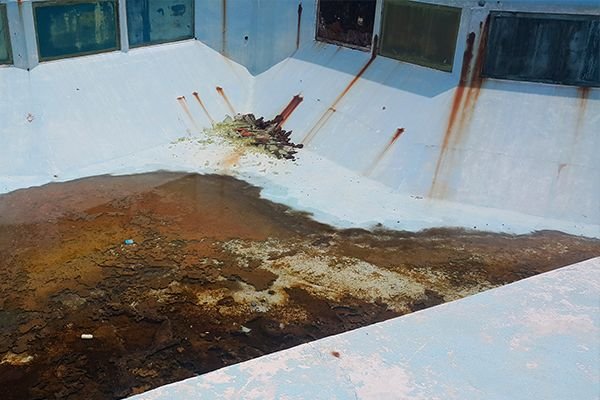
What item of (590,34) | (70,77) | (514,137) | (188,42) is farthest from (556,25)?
(70,77)

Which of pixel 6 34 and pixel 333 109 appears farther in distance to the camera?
pixel 333 109

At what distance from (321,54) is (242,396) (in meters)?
8.38

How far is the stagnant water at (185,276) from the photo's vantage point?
5.19 m

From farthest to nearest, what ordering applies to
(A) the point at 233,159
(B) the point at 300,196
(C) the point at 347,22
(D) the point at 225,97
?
1. (D) the point at 225,97
2. (C) the point at 347,22
3. (A) the point at 233,159
4. (B) the point at 300,196

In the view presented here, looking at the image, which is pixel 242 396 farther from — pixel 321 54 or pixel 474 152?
pixel 321 54

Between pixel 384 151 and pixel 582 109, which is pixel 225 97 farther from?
pixel 582 109

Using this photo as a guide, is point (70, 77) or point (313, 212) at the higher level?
point (70, 77)

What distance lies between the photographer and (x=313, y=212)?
770 cm

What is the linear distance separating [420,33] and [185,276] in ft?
16.7

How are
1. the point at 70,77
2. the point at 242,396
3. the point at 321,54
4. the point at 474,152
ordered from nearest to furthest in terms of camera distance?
the point at 242,396 → the point at 474,152 → the point at 70,77 → the point at 321,54

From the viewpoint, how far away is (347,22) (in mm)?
9844

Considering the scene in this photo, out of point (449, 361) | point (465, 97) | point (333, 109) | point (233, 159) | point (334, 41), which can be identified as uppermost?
point (334, 41)

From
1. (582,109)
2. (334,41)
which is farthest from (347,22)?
(582,109)

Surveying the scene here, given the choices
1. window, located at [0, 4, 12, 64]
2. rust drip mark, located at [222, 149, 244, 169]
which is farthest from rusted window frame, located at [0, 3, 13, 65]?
rust drip mark, located at [222, 149, 244, 169]
